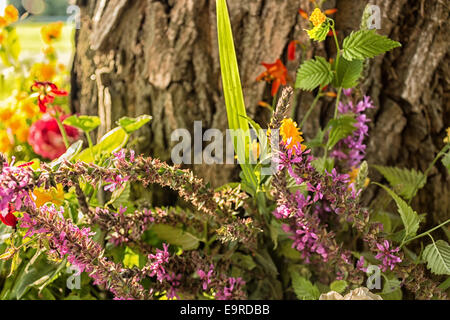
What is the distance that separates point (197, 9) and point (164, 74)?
129mm

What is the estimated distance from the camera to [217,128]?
865mm

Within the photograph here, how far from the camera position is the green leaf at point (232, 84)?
640 mm

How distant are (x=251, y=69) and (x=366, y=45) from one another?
28 cm

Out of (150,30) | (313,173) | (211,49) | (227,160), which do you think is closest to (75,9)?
(150,30)

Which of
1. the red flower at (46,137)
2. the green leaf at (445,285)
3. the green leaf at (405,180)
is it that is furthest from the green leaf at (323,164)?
the red flower at (46,137)

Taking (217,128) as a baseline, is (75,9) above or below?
above

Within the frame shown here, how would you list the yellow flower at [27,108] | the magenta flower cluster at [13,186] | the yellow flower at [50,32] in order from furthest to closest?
1. the yellow flower at [50,32]
2. the yellow flower at [27,108]
3. the magenta flower cluster at [13,186]

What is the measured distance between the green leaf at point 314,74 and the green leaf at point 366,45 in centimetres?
5

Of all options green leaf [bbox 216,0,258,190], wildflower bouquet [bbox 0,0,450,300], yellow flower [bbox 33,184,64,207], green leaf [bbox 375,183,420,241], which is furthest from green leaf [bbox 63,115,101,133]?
green leaf [bbox 375,183,420,241]

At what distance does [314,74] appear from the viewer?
0.66 metres

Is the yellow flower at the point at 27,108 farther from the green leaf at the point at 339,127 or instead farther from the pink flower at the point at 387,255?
the pink flower at the point at 387,255

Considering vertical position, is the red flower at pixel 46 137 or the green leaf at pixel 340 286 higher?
the red flower at pixel 46 137

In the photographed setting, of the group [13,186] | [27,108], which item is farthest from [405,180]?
[27,108]

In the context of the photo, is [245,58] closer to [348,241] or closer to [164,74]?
[164,74]
